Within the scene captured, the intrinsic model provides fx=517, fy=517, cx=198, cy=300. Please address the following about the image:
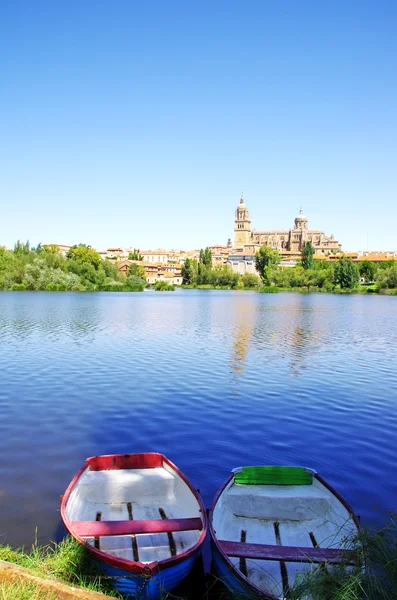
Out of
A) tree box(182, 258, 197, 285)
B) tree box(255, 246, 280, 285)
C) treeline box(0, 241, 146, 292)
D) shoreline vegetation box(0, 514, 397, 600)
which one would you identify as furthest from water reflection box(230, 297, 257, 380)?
tree box(182, 258, 197, 285)

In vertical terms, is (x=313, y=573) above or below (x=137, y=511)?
above

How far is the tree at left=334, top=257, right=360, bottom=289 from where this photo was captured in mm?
115312

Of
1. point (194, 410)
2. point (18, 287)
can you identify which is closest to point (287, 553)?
point (194, 410)

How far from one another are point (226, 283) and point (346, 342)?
10883 centimetres

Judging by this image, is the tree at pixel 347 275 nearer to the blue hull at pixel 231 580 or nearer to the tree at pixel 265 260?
the tree at pixel 265 260

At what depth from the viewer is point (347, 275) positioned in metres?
116

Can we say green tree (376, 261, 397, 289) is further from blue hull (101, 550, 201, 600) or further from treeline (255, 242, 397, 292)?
blue hull (101, 550, 201, 600)

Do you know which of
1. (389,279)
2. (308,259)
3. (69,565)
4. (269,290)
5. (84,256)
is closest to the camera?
(69,565)

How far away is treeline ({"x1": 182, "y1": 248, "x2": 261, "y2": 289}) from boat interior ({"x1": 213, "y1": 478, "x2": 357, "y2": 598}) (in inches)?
4944

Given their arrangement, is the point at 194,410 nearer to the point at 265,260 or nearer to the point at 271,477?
the point at 271,477

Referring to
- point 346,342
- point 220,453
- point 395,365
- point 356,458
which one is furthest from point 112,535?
point 346,342

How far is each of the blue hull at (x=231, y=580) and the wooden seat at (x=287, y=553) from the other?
0.47ft

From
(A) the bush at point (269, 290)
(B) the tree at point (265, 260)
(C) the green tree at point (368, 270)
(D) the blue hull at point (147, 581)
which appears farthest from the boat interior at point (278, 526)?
(C) the green tree at point (368, 270)

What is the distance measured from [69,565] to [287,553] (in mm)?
2610
